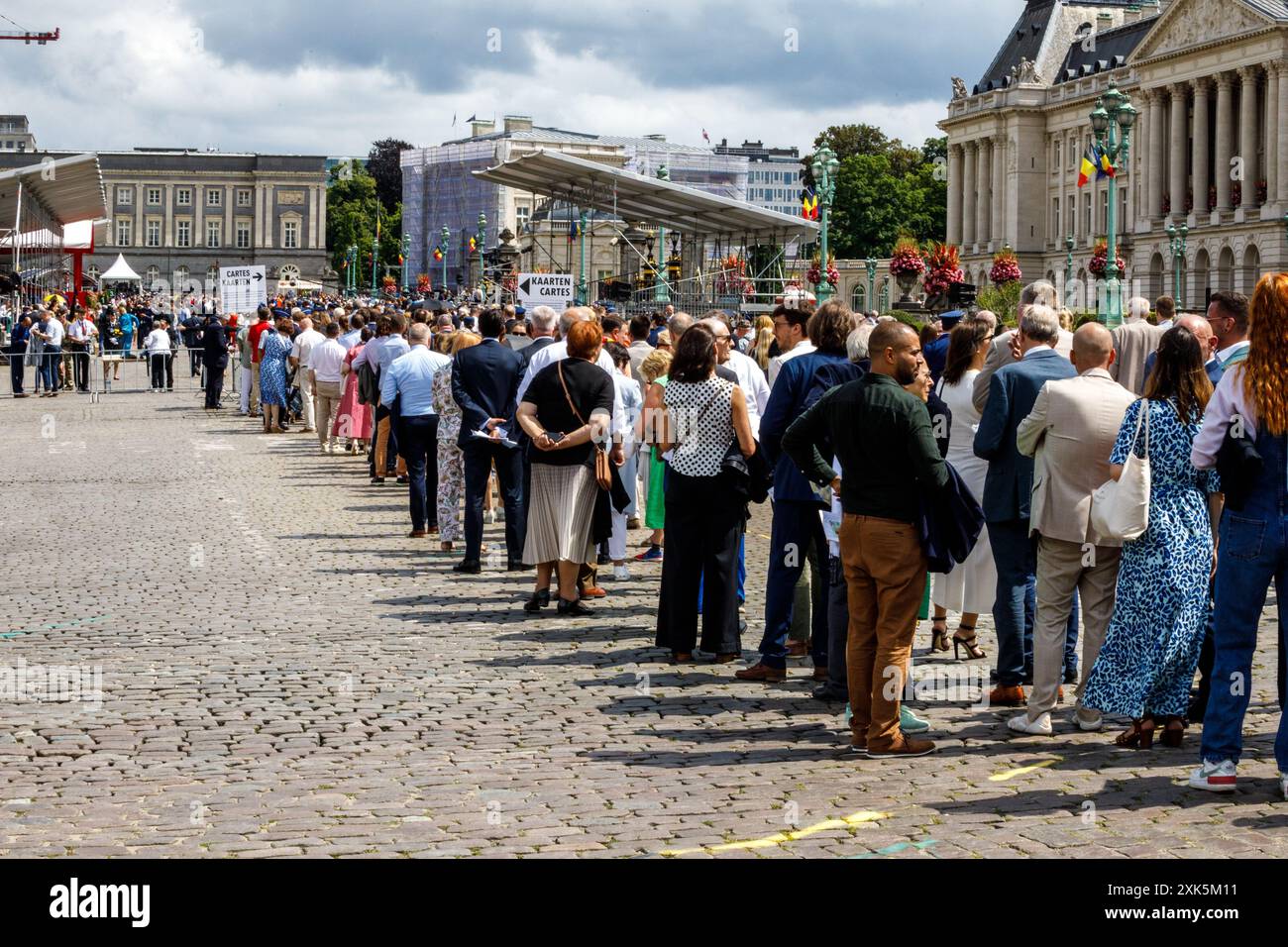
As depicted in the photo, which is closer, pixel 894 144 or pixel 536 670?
pixel 536 670

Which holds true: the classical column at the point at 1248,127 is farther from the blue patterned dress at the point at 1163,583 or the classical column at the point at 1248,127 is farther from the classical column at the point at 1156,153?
the blue patterned dress at the point at 1163,583

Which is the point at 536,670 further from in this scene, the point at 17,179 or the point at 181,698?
the point at 17,179

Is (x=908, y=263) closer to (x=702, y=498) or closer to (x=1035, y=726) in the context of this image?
(x=702, y=498)

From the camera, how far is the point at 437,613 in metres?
13.0

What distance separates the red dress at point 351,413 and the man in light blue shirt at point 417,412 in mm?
7171

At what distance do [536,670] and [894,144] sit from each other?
135775mm

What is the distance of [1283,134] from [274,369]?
72121 millimetres

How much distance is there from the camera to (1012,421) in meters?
9.75

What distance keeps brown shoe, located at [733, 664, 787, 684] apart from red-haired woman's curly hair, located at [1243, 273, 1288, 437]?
3.70 metres

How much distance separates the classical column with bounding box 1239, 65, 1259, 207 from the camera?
9538 centimetres

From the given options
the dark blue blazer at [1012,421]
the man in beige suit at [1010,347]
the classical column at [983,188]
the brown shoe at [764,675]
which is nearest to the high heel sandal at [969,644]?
the brown shoe at [764,675]

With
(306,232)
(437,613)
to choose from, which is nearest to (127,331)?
(437,613)

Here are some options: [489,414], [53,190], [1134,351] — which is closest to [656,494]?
[489,414]

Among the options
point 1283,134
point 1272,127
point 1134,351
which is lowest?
point 1134,351
